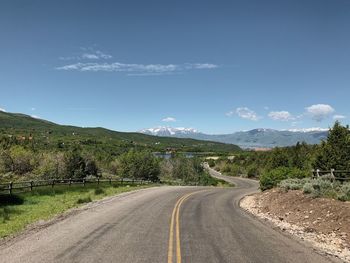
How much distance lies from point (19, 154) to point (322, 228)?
87.4 metres

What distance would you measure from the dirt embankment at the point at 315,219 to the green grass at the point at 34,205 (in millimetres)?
12168

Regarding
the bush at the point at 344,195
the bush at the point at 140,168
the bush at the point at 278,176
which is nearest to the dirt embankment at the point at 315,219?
the bush at the point at 344,195

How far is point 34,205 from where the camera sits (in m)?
26.8

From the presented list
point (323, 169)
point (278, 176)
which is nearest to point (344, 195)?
point (278, 176)

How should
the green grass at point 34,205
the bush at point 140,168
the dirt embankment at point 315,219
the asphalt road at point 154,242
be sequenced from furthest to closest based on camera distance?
the bush at point 140,168 → the green grass at point 34,205 → the dirt embankment at point 315,219 → the asphalt road at point 154,242

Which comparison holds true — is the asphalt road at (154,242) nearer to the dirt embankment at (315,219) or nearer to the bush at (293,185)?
the dirt embankment at (315,219)

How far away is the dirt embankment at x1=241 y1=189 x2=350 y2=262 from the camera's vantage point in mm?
14336

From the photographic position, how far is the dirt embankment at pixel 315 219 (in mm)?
14336

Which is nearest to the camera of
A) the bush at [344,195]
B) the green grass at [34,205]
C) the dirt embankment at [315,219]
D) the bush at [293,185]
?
the dirt embankment at [315,219]

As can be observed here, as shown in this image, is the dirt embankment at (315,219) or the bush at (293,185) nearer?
the dirt embankment at (315,219)

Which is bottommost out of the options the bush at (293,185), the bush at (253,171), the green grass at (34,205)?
the bush at (253,171)

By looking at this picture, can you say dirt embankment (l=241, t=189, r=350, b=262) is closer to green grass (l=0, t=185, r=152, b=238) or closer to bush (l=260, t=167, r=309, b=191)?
bush (l=260, t=167, r=309, b=191)

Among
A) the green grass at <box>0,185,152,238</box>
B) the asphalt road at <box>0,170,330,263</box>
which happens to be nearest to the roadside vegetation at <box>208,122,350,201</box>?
the asphalt road at <box>0,170,330,263</box>

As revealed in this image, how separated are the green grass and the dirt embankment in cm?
1217
